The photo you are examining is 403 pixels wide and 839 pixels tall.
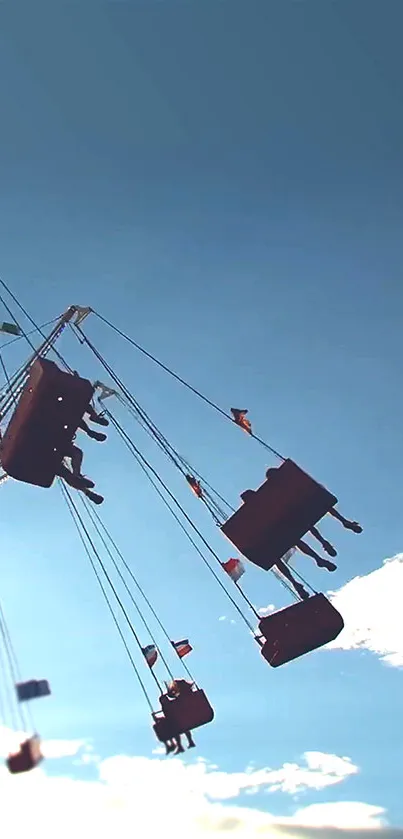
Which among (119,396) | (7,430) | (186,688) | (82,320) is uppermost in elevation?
(82,320)

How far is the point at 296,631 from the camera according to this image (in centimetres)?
2200

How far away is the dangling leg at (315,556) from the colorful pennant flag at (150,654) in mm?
9374

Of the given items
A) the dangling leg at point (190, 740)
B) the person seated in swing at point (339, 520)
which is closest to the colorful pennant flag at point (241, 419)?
the person seated in swing at point (339, 520)

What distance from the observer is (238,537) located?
2245 cm

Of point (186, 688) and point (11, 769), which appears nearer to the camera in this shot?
point (11, 769)

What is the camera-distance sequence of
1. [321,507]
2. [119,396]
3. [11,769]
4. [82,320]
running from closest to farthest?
1. [11,769]
2. [321,507]
3. [119,396]
4. [82,320]

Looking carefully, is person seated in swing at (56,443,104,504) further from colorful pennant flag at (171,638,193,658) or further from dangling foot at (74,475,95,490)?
colorful pennant flag at (171,638,193,658)

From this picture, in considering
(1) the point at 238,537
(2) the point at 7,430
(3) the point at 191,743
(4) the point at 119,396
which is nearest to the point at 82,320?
(4) the point at 119,396

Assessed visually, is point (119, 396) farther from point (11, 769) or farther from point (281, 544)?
point (11, 769)

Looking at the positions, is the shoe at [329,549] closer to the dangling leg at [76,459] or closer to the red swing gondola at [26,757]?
the dangling leg at [76,459]

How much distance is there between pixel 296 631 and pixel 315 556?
2.59 meters

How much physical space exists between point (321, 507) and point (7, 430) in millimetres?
11191

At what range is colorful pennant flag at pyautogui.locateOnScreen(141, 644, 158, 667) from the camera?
28.7m

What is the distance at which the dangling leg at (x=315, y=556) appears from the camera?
74.9ft
